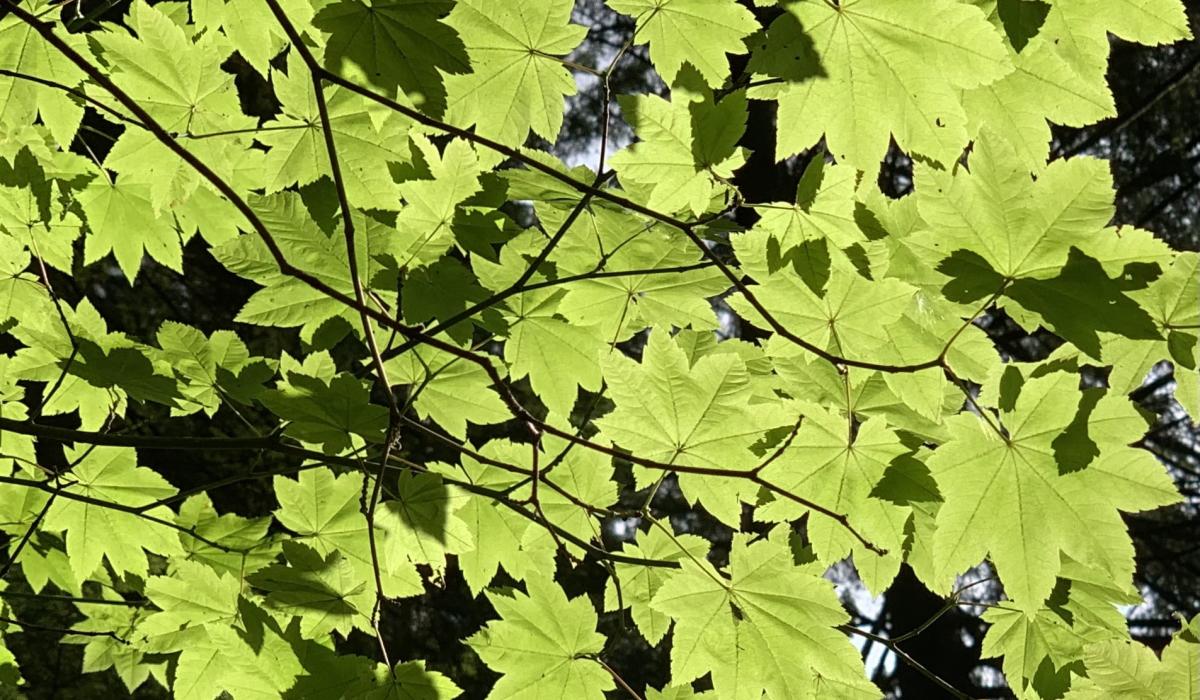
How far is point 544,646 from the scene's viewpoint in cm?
170

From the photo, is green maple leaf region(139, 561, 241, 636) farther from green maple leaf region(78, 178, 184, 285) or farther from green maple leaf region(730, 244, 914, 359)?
green maple leaf region(730, 244, 914, 359)

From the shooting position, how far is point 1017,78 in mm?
1396

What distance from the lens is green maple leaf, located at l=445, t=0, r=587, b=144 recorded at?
1453 mm

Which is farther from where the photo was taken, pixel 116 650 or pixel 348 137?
pixel 116 650

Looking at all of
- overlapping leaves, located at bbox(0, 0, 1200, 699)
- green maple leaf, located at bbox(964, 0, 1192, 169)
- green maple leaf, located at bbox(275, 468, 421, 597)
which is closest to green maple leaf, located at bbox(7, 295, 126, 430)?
overlapping leaves, located at bbox(0, 0, 1200, 699)

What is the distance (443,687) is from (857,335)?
0.87 m

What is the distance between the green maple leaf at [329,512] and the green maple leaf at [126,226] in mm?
607

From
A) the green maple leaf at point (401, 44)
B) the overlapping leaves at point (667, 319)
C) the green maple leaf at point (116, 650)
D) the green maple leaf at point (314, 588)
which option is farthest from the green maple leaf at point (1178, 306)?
the green maple leaf at point (116, 650)

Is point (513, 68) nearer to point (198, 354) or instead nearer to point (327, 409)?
point (327, 409)

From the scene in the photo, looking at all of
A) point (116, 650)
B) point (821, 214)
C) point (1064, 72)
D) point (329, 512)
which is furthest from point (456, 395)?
point (116, 650)

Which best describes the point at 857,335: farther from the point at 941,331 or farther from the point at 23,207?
the point at 23,207

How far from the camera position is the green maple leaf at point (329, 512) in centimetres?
194

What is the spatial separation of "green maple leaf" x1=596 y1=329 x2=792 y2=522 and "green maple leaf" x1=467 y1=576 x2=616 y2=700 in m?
0.38

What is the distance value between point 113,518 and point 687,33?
167cm
